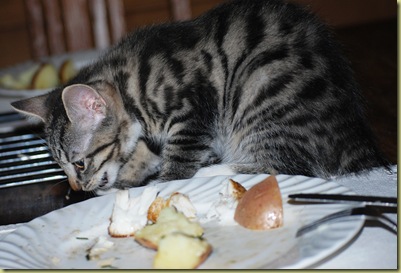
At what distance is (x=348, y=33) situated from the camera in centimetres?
425

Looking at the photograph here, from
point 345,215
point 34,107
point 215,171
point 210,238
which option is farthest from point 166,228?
point 34,107

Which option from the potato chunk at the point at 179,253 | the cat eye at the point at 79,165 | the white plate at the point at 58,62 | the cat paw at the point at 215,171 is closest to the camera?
the potato chunk at the point at 179,253

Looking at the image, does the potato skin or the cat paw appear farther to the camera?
the cat paw

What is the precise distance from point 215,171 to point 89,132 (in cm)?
31

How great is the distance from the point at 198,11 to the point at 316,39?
9.66ft

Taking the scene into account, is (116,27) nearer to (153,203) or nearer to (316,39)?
(316,39)

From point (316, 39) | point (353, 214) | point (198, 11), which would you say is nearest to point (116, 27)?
point (198, 11)

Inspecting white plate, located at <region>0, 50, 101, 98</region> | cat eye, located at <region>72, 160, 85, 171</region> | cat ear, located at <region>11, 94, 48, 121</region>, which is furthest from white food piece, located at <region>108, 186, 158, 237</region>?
white plate, located at <region>0, 50, 101, 98</region>

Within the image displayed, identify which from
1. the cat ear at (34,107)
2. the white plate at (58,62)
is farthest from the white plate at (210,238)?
the white plate at (58,62)

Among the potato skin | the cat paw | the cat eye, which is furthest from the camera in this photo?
the cat eye

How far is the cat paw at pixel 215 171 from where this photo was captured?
5.07ft

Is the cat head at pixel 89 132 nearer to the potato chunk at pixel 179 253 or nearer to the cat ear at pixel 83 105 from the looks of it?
the cat ear at pixel 83 105

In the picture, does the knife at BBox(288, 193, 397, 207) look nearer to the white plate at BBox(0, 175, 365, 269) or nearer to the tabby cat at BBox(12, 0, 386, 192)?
the white plate at BBox(0, 175, 365, 269)

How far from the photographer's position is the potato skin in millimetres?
1035
